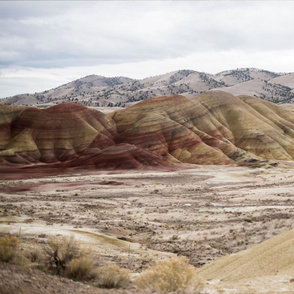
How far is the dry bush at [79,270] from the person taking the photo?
9.32m

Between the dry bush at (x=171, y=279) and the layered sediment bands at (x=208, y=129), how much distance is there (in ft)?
252

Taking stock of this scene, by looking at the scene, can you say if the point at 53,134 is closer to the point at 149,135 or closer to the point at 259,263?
the point at 149,135

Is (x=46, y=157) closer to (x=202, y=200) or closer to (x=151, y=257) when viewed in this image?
(x=202, y=200)

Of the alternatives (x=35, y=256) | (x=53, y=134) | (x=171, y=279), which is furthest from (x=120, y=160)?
(x=171, y=279)

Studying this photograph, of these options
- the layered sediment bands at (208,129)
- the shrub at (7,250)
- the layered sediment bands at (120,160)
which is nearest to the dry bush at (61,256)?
the shrub at (7,250)

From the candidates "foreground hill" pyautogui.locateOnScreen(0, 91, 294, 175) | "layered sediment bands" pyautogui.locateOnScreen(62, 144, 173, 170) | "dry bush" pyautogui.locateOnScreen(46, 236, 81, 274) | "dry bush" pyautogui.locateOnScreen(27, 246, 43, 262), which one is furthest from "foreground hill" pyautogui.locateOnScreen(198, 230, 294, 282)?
"foreground hill" pyautogui.locateOnScreen(0, 91, 294, 175)

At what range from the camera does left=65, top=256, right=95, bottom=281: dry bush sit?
9.32 meters

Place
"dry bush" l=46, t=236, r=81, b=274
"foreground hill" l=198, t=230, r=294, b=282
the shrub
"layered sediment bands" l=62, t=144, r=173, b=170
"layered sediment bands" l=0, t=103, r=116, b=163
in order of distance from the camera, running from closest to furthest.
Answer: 1. the shrub
2. "dry bush" l=46, t=236, r=81, b=274
3. "foreground hill" l=198, t=230, r=294, b=282
4. "layered sediment bands" l=62, t=144, r=173, b=170
5. "layered sediment bands" l=0, t=103, r=116, b=163

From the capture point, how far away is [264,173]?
216 ft

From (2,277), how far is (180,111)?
99.9 meters

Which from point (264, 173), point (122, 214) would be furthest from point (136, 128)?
point (122, 214)

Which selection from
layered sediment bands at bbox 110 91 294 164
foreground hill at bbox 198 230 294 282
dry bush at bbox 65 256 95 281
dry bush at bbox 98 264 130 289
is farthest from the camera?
layered sediment bands at bbox 110 91 294 164

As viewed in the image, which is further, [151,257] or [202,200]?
[202,200]

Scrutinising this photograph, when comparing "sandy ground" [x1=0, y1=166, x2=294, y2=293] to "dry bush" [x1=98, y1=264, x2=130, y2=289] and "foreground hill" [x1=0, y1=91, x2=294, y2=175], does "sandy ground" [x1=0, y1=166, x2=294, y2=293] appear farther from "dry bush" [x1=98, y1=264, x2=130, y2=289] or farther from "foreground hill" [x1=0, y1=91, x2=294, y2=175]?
"foreground hill" [x1=0, y1=91, x2=294, y2=175]
